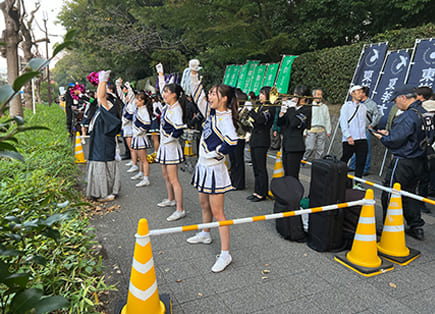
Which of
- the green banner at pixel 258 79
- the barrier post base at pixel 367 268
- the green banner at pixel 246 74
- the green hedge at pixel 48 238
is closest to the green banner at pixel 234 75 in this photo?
the green banner at pixel 246 74

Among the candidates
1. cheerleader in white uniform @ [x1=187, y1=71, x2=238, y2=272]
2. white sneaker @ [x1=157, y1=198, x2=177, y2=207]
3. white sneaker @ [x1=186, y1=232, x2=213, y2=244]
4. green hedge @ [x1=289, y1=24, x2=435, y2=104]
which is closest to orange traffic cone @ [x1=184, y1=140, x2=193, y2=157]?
white sneaker @ [x1=157, y1=198, x2=177, y2=207]

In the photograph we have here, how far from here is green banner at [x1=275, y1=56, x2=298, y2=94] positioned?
10.8 m

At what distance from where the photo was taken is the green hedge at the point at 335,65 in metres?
8.04

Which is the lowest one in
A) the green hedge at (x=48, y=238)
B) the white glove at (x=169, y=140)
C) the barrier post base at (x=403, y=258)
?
the barrier post base at (x=403, y=258)

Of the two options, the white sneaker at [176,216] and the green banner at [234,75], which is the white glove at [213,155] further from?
the green banner at [234,75]

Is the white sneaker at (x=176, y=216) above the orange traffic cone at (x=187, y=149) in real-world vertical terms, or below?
below

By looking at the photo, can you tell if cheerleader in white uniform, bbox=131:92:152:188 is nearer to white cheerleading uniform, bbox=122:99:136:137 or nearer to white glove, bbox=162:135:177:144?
white cheerleading uniform, bbox=122:99:136:137

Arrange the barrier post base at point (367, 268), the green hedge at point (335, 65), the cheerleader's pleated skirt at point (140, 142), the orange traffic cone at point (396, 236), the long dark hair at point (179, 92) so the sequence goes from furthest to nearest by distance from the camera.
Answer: the green hedge at point (335, 65) < the cheerleader's pleated skirt at point (140, 142) < the long dark hair at point (179, 92) < the orange traffic cone at point (396, 236) < the barrier post base at point (367, 268)

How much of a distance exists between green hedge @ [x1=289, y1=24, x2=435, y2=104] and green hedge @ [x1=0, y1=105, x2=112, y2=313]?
788 centimetres

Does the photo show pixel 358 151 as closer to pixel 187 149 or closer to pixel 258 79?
pixel 187 149

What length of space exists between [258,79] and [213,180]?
9.17m

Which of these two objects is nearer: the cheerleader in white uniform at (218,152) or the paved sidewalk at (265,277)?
the paved sidewalk at (265,277)

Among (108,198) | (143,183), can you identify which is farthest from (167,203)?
(143,183)

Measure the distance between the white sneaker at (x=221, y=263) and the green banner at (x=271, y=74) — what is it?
29.0ft
